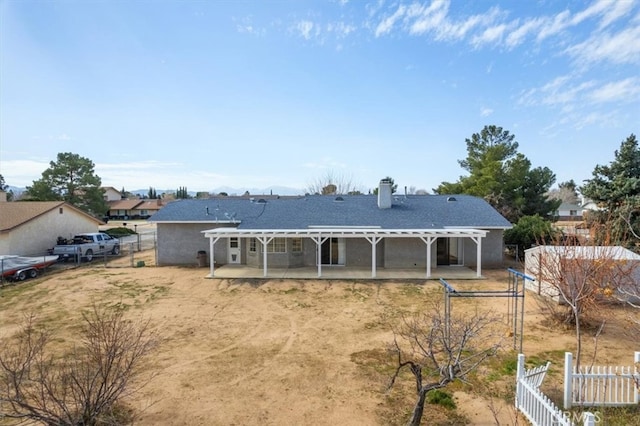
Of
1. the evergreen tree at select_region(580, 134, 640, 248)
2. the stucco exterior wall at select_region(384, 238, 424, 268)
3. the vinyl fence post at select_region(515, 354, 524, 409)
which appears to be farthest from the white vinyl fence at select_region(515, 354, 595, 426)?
the evergreen tree at select_region(580, 134, 640, 248)

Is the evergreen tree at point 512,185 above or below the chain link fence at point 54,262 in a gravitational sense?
above

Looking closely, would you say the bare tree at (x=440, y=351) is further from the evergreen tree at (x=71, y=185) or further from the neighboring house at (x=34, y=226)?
the evergreen tree at (x=71, y=185)

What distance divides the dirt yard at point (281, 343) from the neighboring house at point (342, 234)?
2.56 metres

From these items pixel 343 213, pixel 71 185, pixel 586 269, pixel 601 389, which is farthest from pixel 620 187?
pixel 71 185

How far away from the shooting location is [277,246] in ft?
67.2

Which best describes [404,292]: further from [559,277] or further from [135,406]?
[135,406]

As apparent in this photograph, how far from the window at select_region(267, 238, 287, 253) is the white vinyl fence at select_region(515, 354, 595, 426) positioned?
14.6m

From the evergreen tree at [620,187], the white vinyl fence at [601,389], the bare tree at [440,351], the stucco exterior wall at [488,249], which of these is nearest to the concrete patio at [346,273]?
the stucco exterior wall at [488,249]

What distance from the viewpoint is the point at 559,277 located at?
10.9 meters

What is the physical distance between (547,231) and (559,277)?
1301 centimetres

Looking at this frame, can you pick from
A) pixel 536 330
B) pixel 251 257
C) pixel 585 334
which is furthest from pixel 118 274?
pixel 585 334

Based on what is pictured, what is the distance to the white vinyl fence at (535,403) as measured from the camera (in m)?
5.76

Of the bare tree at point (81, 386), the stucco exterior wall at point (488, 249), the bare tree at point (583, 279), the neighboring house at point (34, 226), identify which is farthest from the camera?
the neighboring house at point (34, 226)

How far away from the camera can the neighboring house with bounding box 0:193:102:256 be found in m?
23.1
